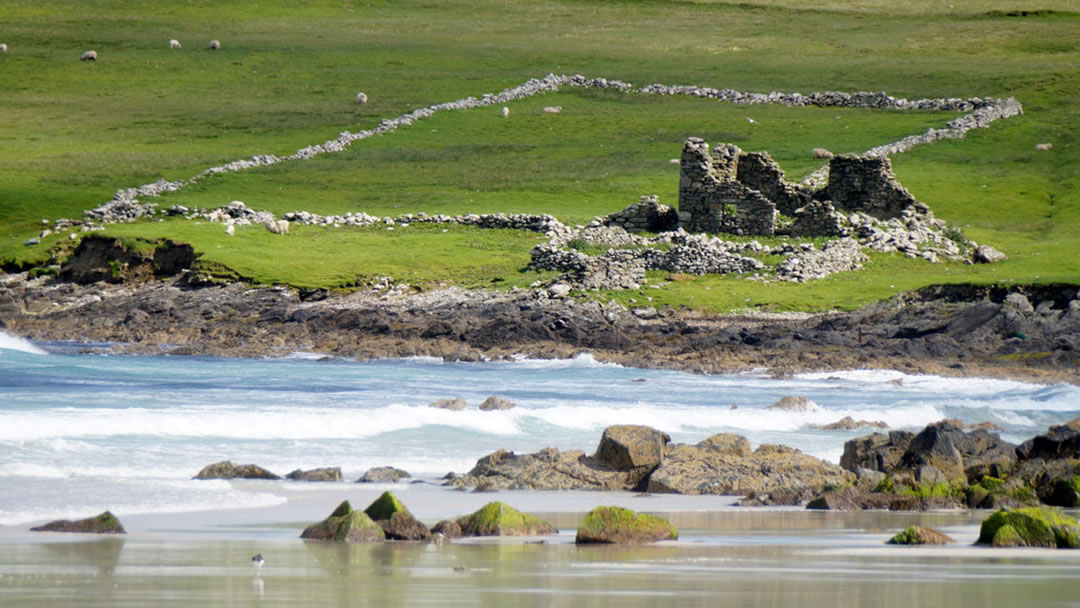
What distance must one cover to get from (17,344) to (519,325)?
13854 millimetres

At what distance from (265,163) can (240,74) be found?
876 inches

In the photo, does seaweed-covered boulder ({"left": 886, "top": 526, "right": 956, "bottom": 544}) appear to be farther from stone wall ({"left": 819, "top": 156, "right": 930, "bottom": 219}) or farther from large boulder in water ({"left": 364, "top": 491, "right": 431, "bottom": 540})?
stone wall ({"left": 819, "top": 156, "right": 930, "bottom": 219})

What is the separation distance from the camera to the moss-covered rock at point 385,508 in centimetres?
1427

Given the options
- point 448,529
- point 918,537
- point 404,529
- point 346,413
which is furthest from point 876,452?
point 346,413

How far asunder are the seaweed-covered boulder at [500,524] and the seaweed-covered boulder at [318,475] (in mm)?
4649

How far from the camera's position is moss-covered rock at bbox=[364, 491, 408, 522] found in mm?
14266

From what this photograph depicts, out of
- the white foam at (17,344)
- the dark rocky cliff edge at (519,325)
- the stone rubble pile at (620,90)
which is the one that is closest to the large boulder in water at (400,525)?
the dark rocky cliff edge at (519,325)

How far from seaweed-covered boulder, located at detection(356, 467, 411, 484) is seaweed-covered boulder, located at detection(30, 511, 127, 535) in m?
5.19

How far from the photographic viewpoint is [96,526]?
14070mm

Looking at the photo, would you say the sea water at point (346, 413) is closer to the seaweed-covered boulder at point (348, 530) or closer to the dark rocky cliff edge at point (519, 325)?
the dark rocky cliff edge at point (519, 325)

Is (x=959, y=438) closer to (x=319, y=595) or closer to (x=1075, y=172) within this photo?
(x=319, y=595)

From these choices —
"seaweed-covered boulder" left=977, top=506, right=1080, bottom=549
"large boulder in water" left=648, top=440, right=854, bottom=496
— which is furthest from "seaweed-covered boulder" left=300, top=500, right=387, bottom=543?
"large boulder in water" left=648, top=440, right=854, bottom=496

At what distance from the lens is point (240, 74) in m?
88.1

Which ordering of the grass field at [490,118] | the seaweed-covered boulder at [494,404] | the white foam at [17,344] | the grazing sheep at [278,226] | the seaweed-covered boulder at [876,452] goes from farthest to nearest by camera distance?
1. the grazing sheep at [278,226]
2. the grass field at [490,118]
3. the white foam at [17,344]
4. the seaweed-covered boulder at [494,404]
5. the seaweed-covered boulder at [876,452]
